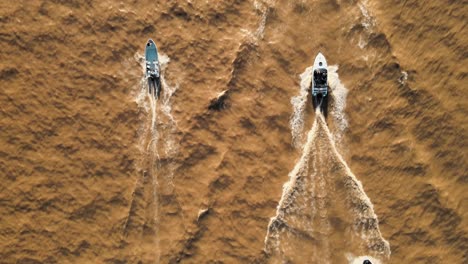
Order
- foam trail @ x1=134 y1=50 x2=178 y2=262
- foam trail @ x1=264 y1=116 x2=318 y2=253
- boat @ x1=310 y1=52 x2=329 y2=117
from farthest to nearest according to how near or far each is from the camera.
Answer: foam trail @ x1=134 y1=50 x2=178 y2=262, foam trail @ x1=264 y1=116 x2=318 y2=253, boat @ x1=310 y1=52 x2=329 y2=117

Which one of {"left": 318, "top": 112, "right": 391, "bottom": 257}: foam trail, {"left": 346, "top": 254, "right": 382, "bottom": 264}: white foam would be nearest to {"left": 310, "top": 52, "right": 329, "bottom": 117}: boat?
{"left": 318, "top": 112, "right": 391, "bottom": 257}: foam trail

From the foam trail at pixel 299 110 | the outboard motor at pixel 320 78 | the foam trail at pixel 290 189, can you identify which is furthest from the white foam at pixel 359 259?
the outboard motor at pixel 320 78

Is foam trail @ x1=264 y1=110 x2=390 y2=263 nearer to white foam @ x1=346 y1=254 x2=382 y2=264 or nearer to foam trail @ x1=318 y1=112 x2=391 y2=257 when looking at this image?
foam trail @ x1=318 y1=112 x2=391 y2=257

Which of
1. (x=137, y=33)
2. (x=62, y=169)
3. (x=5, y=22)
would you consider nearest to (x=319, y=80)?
(x=137, y=33)

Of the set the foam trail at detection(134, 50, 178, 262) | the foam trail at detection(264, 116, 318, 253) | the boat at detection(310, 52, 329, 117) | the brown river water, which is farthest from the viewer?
the foam trail at detection(134, 50, 178, 262)

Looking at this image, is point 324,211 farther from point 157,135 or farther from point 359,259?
point 157,135

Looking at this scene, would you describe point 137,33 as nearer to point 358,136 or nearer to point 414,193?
point 358,136

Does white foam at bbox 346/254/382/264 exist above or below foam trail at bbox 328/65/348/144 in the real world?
below

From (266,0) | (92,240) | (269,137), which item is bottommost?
(92,240)
